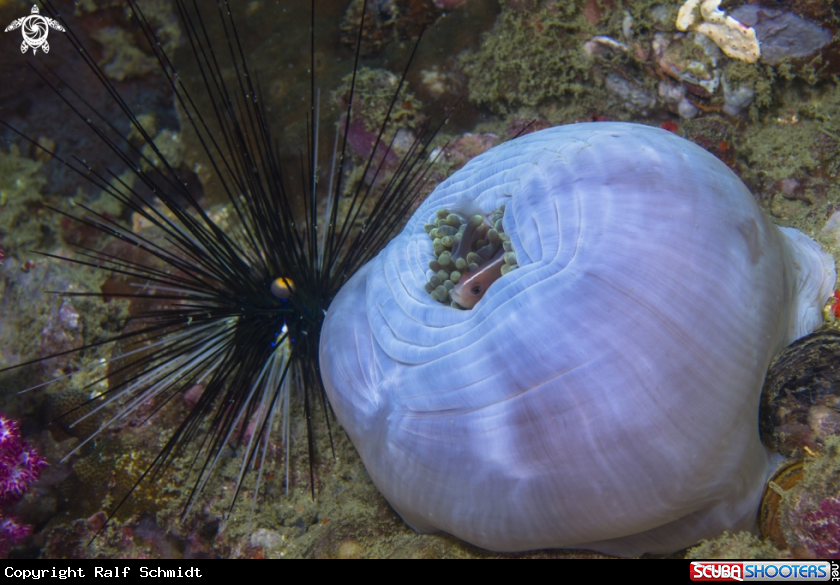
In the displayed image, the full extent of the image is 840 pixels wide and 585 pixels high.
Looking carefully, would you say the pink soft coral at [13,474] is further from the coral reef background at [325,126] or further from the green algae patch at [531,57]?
the green algae patch at [531,57]

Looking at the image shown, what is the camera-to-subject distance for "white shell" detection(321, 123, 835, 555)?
1.77 meters

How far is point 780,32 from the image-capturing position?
297 centimetres

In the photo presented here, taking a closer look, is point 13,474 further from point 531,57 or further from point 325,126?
point 531,57

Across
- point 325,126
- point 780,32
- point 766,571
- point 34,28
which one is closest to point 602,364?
Result: point 766,571

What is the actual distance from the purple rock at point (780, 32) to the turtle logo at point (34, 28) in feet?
18.4

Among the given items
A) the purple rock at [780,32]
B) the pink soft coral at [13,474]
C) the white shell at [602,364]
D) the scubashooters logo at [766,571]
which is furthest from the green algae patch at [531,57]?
the pink soft coral at [13,474]

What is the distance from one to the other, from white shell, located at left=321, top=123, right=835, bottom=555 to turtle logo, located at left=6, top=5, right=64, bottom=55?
4676 mm

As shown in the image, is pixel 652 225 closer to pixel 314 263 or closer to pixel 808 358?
pixel 808 358

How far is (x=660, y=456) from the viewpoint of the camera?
178 centimetres

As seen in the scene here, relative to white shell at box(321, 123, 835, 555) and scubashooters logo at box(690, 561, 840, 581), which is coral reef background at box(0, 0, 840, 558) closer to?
scubashooters logo at box(690, 561, 840, 581)

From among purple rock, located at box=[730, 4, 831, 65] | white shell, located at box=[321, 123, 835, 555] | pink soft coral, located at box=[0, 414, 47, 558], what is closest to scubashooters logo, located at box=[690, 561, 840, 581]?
white shell, located at box=[321, 123, 835, 555]

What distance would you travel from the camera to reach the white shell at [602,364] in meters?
1.77

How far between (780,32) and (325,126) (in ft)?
11.0

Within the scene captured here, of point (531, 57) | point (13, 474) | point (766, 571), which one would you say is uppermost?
point (531, 57)
